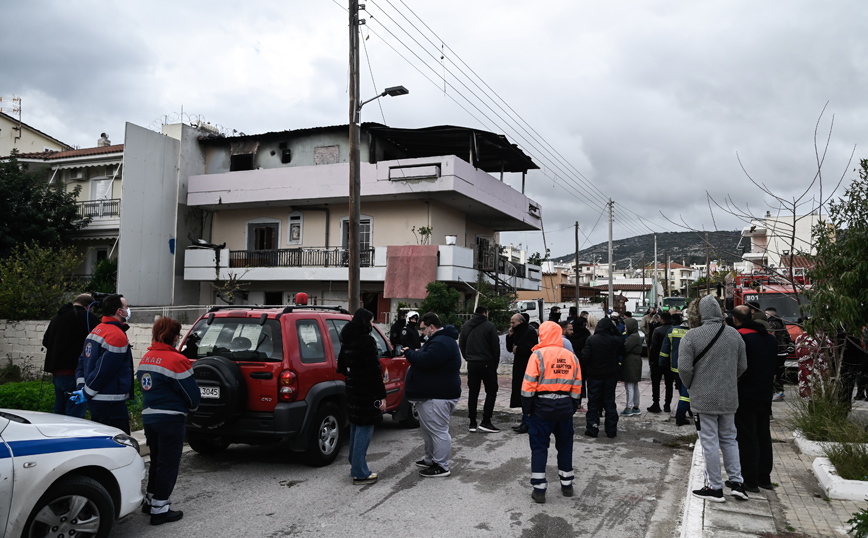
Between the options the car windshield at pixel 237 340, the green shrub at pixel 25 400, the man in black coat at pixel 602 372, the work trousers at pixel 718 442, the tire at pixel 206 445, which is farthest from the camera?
the green shrub at pixel 25 400

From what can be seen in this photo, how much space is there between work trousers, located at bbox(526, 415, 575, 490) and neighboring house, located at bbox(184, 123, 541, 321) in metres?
16.6

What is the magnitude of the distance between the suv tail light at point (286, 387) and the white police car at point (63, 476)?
176 cm

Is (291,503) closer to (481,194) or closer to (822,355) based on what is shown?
(822,355)

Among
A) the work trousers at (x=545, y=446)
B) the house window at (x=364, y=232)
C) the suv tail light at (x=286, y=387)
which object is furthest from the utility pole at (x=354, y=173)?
the house window at (x=364, y=232)

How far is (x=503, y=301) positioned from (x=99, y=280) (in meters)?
16.9

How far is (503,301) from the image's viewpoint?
21656mm

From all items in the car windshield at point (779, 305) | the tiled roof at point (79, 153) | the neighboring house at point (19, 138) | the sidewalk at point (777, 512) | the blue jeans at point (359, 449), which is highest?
the neighboring house at point (19, 138)

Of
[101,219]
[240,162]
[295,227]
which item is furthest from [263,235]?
[101,219]

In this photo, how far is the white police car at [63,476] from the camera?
12.5 ft

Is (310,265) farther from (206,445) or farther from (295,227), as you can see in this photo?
(206,445)

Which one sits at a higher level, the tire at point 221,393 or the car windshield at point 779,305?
the car windshield at point 779,305

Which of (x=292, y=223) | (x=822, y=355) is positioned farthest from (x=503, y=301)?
(x=822, y=355)

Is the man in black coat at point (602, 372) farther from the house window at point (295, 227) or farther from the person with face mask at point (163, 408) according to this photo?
the house window at point (295, 227)

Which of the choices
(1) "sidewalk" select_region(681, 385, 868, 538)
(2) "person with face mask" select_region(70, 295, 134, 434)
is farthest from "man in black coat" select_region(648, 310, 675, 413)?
(2) "person with face mask" select_region(70, 295, 134, 434)
